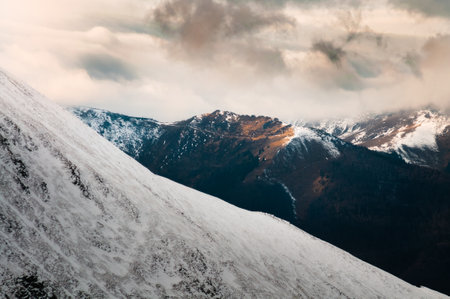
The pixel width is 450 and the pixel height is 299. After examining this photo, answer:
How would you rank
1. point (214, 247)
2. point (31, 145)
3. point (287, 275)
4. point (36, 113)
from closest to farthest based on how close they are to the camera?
point (31, 145) < point (214, 247) < point (36, 113) < point (287, 275)

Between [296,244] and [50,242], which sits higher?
[296,244]

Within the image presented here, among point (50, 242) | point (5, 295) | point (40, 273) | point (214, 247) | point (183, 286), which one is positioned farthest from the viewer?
point (214, 247)

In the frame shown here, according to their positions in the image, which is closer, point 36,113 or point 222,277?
point 222,277

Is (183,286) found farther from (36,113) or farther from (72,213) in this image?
(36,113)

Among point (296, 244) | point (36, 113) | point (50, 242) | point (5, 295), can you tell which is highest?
point (36, 113)

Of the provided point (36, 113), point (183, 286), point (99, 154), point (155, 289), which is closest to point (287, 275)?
point (183, 286)

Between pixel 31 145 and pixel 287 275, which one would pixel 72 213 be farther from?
pixel 287 275

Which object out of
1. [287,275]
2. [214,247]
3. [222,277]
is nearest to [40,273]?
[222,277]
